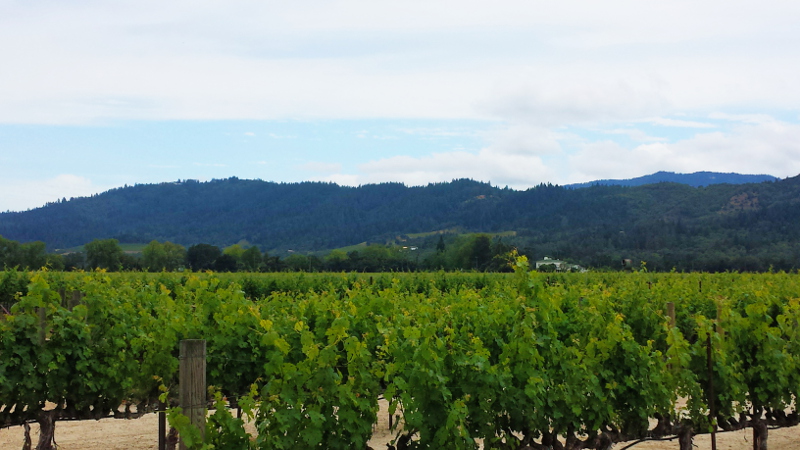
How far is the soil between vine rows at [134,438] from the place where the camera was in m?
8.25

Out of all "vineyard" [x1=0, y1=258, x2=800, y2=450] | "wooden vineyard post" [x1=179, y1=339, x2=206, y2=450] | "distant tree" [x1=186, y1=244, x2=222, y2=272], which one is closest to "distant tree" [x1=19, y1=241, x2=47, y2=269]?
"distant tree" [x1=186, y1=244, x2=222, y2=272]

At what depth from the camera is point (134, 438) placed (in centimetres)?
868

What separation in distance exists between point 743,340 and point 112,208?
Result: 572 ft

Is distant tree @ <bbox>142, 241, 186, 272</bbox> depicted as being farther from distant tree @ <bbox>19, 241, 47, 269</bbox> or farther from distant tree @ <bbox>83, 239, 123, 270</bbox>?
distant tree @ <bbox>19, 241, 47, 269</bbox>

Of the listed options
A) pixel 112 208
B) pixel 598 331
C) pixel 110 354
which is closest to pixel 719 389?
pixel 598 331

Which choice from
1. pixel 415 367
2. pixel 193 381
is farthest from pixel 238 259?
pixel 193 381

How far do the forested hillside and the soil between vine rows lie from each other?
24.8m

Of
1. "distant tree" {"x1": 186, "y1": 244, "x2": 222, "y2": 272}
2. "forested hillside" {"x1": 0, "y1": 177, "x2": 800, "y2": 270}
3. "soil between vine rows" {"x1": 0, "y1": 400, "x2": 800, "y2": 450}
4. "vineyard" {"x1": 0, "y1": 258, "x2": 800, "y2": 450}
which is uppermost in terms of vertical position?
"forested hillside" {"x1": 0, "y1": 177, "x2": 800, "y2": 270}

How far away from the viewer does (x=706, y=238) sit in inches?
2608

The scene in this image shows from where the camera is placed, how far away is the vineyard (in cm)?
457

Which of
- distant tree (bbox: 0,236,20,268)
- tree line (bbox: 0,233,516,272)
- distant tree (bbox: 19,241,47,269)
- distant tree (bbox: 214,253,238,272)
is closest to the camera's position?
distant tree (bbox: 19,241,47,269)

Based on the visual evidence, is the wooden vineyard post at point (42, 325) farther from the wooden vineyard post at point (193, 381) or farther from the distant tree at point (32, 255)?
the distant tree at point (32, 255)

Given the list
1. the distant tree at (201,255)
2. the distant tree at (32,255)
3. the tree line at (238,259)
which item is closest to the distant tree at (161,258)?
the tree line at (238,259)

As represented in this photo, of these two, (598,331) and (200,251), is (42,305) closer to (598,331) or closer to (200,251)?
(598,331)
